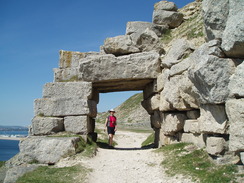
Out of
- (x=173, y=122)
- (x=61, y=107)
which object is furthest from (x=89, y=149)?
(x=173, y=122)

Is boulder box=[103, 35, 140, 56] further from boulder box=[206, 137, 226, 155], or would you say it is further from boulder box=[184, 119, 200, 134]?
boulder box=[206, 137, 226, 155]

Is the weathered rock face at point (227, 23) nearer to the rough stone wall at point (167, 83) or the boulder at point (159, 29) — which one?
the rough stone wall at point (167, 83)

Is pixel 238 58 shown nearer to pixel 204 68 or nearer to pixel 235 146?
pixel 204 68

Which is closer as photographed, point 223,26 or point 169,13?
point 223,26

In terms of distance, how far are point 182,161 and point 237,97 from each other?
6.93ft

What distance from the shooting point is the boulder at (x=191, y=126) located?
6570 millimetres

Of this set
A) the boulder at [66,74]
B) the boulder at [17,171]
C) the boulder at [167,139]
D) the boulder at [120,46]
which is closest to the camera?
the boulder at [17,171]

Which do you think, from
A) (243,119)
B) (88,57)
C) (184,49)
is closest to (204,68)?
(243,119)

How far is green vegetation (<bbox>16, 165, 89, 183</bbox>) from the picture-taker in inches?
225

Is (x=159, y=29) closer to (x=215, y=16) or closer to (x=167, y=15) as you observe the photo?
(x=167, y=15)

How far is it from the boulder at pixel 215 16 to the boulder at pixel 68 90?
16.0ft

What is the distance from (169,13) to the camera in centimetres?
1055

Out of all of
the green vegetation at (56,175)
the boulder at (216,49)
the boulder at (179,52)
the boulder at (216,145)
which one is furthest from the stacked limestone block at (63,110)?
the boulder at (216,49)

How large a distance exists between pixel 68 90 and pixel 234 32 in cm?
606
